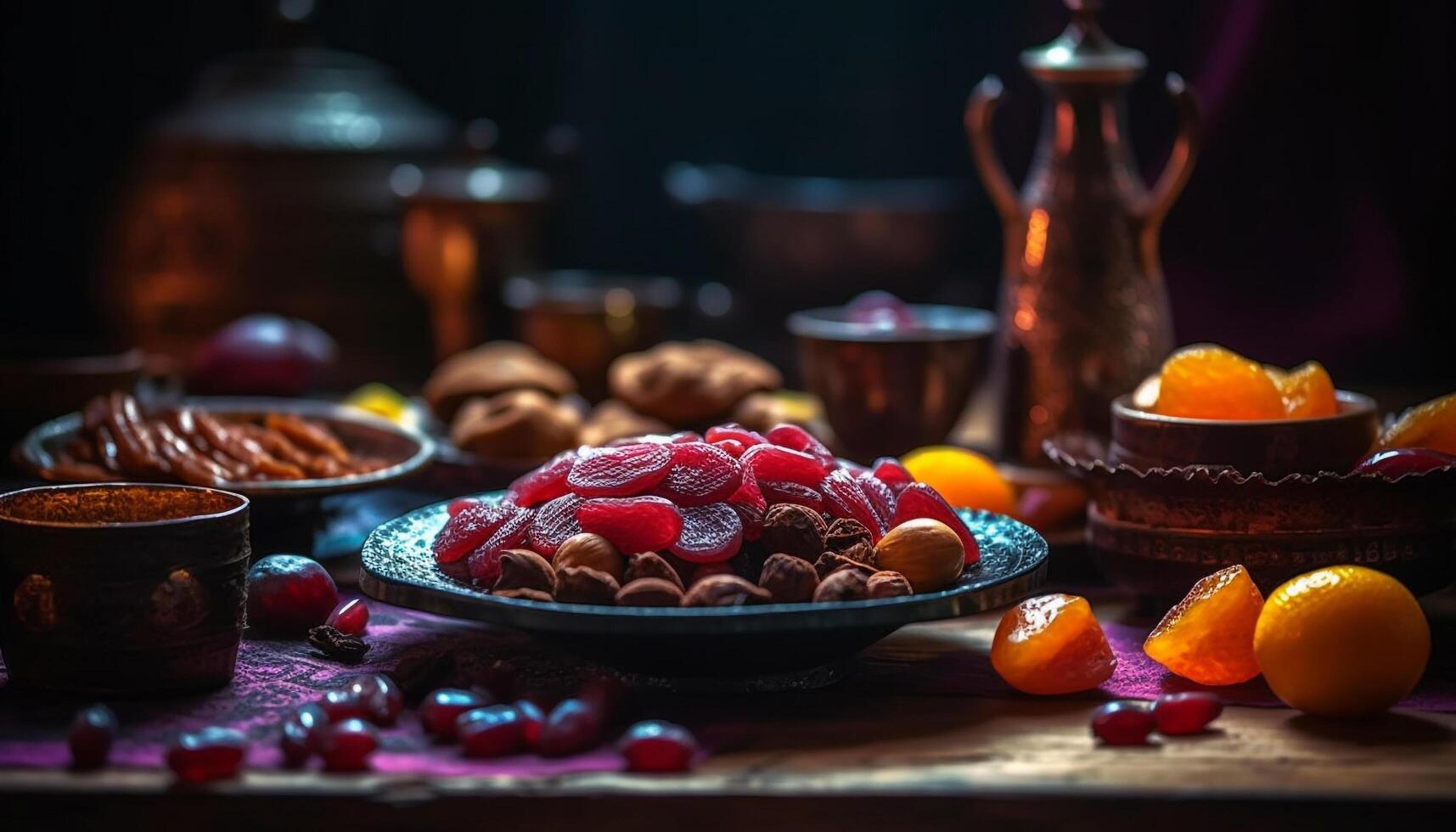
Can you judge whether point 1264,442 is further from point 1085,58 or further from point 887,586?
point 1085,58

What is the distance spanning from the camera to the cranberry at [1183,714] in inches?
37.7

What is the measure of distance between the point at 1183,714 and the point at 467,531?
0.46 meters

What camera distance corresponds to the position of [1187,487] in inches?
45.5

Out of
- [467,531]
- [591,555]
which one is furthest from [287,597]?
[591,555]

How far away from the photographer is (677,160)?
2803 millimetres

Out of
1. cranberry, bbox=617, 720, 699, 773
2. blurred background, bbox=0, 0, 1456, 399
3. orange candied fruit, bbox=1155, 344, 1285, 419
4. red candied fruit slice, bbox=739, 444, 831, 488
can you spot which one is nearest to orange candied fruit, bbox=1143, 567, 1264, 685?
orange candied fruit, bbox=1155, 344, 1285, 419

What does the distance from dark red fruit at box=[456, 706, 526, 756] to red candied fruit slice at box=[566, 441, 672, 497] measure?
0.59 ft

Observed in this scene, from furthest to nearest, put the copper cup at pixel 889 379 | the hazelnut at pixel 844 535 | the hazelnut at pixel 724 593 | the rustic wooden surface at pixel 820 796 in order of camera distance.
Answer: the copper cup at pixel 889 379 → the hazelnut at pixel 844 535 → the hazelnut at pixel 724 593 → the rustic wooden surface at pixel 820 796

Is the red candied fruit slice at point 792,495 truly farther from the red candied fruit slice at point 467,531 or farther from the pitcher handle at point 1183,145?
the pitcher handle at point 1183,145

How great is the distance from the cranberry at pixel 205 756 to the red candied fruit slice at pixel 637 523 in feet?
0.84

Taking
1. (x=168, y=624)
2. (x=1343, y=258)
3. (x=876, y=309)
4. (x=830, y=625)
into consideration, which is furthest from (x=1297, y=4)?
(x=168, y=624)

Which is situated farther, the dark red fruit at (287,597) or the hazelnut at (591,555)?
the dark red fruit at (287,597)

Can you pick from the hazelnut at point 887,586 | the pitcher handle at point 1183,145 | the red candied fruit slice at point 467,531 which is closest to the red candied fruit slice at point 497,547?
the red candied fruit slice at point 467,531

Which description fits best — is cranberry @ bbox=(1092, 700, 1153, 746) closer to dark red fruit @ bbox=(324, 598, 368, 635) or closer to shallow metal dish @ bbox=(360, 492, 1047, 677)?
shallow metal dish @ bbox=(360, 492, 1047, 677)
